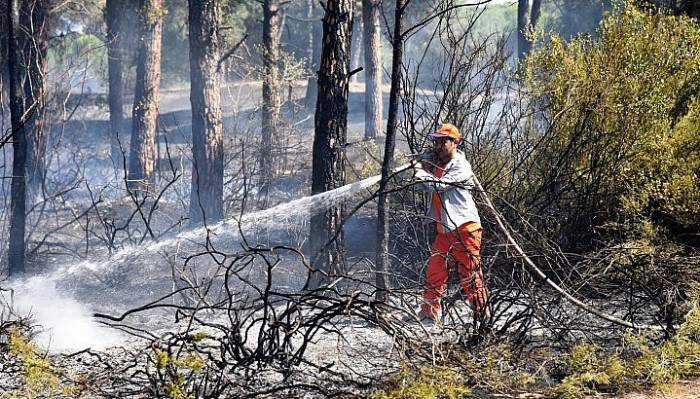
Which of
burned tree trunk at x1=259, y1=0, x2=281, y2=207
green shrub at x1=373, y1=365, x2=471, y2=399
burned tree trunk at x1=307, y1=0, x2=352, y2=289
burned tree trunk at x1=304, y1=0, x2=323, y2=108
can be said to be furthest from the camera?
burned tree trunk at x1=304, y1=0, x2=323, y2=108

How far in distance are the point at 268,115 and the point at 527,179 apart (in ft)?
26.9

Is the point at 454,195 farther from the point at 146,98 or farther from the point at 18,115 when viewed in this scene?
the point at 146,98

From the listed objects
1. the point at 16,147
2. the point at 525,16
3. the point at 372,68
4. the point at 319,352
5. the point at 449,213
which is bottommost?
the point at 319,352

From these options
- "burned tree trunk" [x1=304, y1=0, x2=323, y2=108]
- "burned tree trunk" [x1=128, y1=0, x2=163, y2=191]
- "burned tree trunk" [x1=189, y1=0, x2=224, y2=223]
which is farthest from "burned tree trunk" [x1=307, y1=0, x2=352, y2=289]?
"burned tree trunk" [x1=304, y1=0, x2=323, y2=108]

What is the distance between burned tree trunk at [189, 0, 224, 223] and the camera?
1337cm

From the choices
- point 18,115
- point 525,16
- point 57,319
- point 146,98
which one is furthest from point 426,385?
point 525,16

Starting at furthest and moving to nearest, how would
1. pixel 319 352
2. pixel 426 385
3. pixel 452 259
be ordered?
pixel 452 259 → pixel 319 352 → pixel 426 385

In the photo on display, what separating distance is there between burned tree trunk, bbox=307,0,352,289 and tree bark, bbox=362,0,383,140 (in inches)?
487

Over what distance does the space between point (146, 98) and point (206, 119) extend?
15.5 feet

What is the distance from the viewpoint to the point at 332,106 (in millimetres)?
8219

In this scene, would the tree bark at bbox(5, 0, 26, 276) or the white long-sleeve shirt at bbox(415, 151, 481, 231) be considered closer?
the white long-sleeve shirt at bbox(415, 151, 481, 231)

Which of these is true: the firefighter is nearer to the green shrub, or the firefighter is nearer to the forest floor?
the forest floor

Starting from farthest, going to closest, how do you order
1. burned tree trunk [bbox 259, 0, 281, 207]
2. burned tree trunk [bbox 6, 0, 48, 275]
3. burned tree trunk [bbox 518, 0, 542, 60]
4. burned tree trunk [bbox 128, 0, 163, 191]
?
1. burned tree trunk [bbox 518, 0, 542, 60]
2. burned tree trunk [bbox 128, 0, 163, 191]
3. burned tree trunk [bbox 259, 0, 281, 207]
4. burned tree trunk [bbox 6, 0, 48, 275]

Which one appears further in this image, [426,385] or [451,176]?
[451,176]
